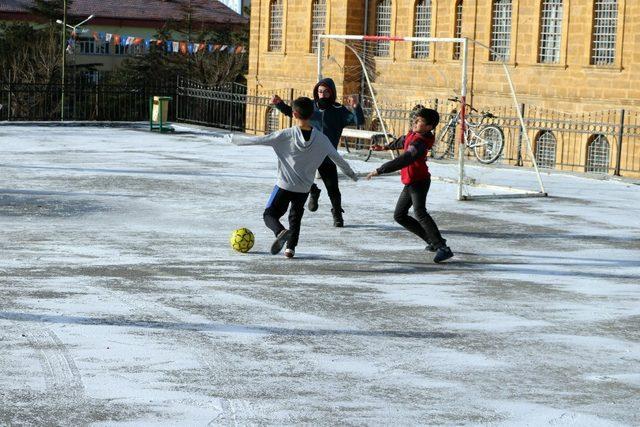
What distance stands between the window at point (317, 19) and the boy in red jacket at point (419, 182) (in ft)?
116

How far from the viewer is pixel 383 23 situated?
155 feet

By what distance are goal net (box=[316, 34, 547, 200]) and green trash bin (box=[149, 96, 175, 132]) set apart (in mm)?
4478

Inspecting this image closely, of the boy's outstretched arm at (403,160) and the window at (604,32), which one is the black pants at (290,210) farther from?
the window at (604,32)

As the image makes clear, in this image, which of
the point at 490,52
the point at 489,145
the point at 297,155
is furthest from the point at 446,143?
the point at 297,155

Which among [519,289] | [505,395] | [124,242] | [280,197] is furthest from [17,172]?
[505,395]

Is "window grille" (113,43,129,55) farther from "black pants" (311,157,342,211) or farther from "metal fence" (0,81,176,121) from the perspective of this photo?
"black pants" (311,157,342,211)

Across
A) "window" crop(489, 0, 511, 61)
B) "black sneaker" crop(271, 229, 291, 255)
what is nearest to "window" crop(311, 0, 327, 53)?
"window" crop(489, 0, 511, 61)

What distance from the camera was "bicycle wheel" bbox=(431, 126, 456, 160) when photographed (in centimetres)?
2958

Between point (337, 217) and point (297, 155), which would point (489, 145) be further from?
point (297, 155)

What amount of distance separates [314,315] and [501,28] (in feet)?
107

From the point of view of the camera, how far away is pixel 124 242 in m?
14.3

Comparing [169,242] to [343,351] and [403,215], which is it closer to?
[403,215]

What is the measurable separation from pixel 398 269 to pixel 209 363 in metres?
4.56

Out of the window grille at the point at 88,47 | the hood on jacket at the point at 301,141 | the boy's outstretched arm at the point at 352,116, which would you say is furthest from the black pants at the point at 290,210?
the window grille at the point at 88,47
